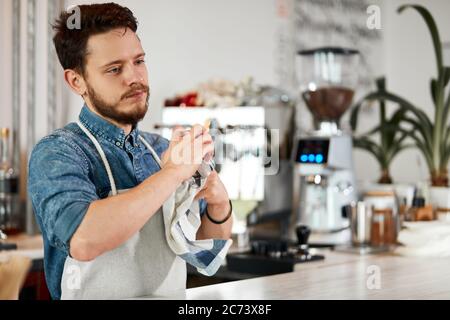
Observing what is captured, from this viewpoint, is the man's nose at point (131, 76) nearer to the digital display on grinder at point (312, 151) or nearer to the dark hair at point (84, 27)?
the dark hair at point (84, 27)

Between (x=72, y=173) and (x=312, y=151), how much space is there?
1252 millimetres

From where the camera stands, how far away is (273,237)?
246 cm

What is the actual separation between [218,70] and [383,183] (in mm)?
690

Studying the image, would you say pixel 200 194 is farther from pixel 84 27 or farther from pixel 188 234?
pixel 84 27

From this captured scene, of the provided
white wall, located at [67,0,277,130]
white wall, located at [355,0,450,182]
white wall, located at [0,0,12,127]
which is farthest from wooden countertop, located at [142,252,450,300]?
white wall, located at [355,0,450,182]

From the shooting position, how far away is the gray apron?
1163 millimetres

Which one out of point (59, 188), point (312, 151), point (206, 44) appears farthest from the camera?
point (206, 44)

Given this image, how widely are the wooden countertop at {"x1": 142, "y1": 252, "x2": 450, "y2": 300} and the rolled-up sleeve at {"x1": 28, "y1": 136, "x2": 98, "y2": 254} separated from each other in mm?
232

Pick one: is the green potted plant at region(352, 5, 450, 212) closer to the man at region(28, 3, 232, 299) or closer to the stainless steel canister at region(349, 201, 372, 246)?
the stainless steel canister at region(349, 201, 372, 246)

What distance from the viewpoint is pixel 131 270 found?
119 cm

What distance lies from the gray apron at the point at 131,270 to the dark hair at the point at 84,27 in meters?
0.11

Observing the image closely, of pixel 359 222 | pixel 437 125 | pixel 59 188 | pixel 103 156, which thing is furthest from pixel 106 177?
pixel 437 125
